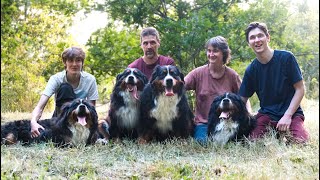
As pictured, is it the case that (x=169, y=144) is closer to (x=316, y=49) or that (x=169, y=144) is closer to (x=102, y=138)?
(x=102, y=138)

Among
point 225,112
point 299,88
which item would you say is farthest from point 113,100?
point 299,88

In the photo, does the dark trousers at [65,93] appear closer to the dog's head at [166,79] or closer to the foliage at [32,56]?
the dog's head at [166,79]

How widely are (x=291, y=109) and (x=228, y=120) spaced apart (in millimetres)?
808

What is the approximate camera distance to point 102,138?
5703 mm

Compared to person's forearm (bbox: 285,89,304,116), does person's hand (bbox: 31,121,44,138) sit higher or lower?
lower

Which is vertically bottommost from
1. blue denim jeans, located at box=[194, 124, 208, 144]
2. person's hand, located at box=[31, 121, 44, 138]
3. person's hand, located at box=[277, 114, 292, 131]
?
blue denim jeans, located at box=[194, 124, 208, 144]

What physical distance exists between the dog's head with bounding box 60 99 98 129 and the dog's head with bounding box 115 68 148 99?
56cm

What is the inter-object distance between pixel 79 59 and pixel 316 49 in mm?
5437

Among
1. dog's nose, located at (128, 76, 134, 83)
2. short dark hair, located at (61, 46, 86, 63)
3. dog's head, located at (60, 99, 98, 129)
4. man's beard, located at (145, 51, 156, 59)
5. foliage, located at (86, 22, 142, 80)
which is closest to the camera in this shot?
dog's head, located at (60, 99, 98, 129)

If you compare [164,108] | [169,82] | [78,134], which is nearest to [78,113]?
[78,134]

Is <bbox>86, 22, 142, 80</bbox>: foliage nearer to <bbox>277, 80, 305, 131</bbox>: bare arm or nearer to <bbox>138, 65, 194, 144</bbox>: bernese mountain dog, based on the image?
<bbox>138, 65, 194, 144</bbox>: bernese mountain dog

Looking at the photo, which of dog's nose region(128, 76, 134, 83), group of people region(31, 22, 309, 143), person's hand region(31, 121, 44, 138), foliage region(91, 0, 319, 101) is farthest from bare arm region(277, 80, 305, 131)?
person's hand region(31, 121, 44, 138)

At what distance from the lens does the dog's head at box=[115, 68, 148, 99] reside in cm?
538

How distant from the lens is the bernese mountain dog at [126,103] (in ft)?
17.8
